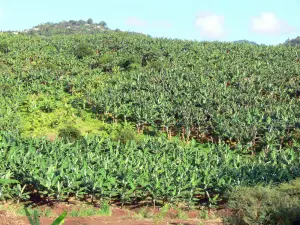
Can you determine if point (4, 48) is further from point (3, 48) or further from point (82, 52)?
point (82, 52)

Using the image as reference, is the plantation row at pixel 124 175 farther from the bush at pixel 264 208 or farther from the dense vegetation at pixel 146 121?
the bush at pixel 264 208

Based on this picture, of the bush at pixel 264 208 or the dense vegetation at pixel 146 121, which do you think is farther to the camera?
the dense vegetation at pixel 146 121

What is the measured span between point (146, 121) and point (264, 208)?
15.5 metres

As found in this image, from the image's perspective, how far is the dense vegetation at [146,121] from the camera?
1286 centimetres

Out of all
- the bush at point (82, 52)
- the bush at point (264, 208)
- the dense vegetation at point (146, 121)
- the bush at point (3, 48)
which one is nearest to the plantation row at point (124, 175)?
the dense vegetation at point (146, 121)

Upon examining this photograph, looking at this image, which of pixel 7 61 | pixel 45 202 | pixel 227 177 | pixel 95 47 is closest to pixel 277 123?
pixel 227 177

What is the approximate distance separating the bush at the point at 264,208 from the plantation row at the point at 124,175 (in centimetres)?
299

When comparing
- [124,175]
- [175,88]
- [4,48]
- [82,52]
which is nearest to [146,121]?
[175,88]

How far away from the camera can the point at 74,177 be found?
490 inches

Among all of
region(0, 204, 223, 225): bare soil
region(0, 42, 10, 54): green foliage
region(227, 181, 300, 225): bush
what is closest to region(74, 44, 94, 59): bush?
region(0, 42, 10, 54): green foliage

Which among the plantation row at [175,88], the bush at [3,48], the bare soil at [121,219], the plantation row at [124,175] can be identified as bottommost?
the bare soil at [121,219]

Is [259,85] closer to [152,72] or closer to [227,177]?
[152,72]

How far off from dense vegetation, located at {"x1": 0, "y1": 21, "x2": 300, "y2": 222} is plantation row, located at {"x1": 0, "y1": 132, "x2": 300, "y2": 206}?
0.05 metres

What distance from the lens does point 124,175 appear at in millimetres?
12992
